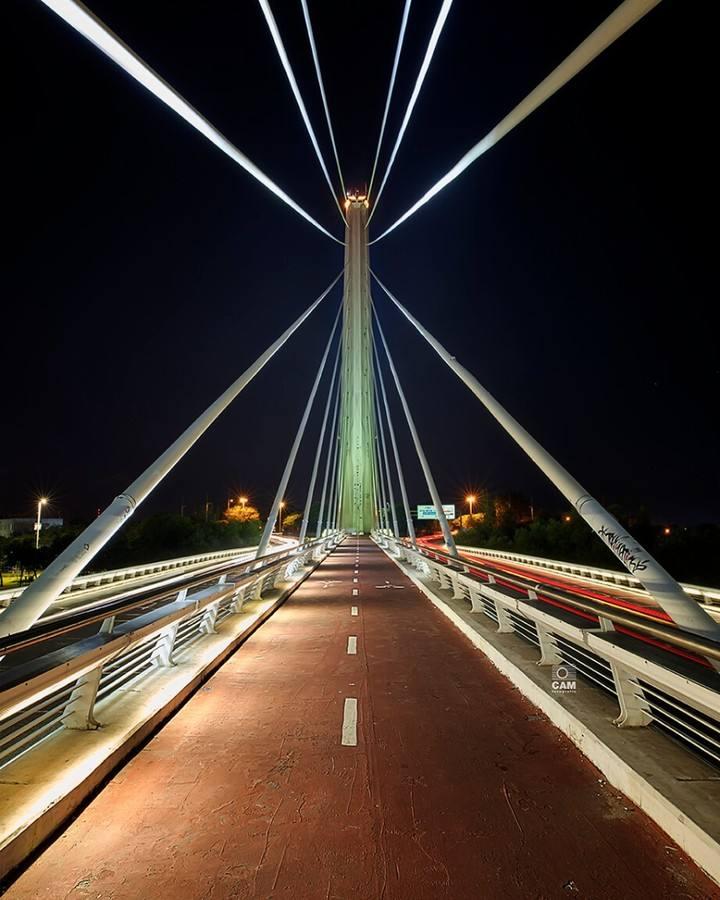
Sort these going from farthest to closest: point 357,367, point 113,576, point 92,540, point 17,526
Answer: point 17,526 < point 357,367 < point 113,576 < point 92,540

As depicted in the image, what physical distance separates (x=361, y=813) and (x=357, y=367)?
70.7 metres

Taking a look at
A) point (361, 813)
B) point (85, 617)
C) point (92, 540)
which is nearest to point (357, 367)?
point (92, 540)

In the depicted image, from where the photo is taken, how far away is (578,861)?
3.37 metres

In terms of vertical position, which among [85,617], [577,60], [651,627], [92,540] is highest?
[577,60]

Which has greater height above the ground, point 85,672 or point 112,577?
point 112,577

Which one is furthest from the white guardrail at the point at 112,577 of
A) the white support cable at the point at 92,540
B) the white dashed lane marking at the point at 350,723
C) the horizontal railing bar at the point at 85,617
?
the white dashed lane marking at the point at 350,723

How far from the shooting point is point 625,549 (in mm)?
7328

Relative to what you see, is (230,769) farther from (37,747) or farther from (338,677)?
(338,677)

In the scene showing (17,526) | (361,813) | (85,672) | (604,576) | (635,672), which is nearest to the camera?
(361,813)

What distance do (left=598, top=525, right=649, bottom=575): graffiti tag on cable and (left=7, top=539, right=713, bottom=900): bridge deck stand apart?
2354 millimetres

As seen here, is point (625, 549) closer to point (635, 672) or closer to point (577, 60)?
point (635, 672)

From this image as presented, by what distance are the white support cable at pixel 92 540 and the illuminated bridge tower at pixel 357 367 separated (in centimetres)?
6260

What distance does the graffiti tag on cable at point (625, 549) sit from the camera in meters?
7.05

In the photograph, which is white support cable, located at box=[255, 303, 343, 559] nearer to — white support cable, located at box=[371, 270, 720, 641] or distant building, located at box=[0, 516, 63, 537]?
white support cable, located at box=[371, 270, 720, 641]
